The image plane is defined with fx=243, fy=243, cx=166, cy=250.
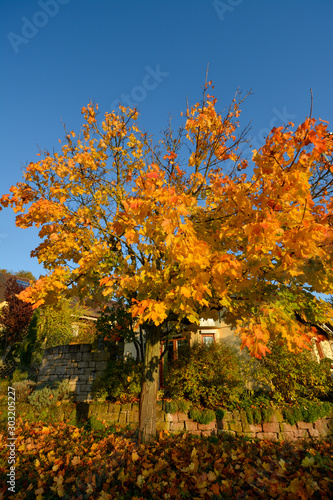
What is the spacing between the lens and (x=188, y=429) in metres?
8.12

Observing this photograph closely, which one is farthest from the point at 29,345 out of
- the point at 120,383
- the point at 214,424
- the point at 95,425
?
the point at 214,424

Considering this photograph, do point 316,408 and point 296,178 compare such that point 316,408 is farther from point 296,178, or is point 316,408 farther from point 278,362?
point 296,178

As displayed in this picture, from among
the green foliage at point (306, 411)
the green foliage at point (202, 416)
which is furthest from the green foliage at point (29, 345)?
the green foliage at point (306, 411)

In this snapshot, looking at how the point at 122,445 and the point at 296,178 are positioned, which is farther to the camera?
the point at 122,445

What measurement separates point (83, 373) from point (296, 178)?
1020 cm

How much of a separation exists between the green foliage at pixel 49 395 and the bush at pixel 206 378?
3941 mm

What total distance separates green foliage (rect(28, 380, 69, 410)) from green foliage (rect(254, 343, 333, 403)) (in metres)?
7.49

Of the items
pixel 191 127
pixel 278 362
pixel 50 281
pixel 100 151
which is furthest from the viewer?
pixel 278 362

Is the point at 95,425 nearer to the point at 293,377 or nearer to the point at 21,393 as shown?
the point at 21,393

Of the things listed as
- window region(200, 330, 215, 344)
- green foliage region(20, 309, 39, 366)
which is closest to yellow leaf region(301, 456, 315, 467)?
window region(200, 330, 215, 344)

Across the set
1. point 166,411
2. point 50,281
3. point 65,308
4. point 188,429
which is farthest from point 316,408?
point 65,308

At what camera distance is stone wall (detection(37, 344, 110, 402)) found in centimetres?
952

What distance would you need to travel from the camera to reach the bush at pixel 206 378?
885 cm

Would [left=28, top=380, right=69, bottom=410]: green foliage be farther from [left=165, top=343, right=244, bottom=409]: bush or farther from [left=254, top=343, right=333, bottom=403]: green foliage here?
[left=254, top=343, right=333, bottom=403]: green foliage
